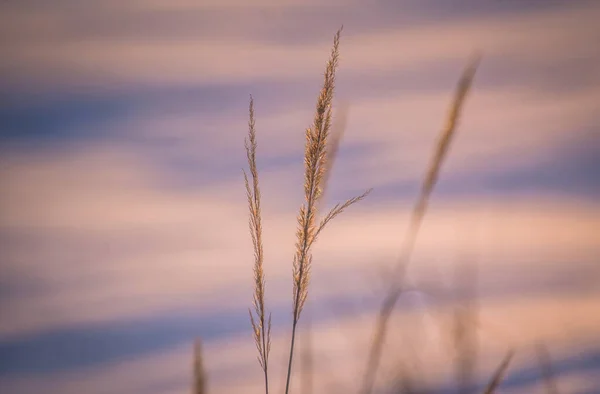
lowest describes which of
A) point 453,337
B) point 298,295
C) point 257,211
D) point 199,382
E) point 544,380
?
point 199,382

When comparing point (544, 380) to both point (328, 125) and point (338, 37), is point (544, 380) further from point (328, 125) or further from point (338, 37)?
point (338, 37)

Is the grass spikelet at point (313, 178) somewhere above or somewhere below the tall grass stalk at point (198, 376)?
above

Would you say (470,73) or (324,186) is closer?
(470,73)

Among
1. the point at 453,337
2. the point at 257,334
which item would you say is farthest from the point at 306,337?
the point at 453,337

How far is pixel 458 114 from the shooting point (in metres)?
2.54

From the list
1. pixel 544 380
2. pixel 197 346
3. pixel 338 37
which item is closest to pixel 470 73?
pixel 338 37

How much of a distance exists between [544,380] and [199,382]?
142 cm

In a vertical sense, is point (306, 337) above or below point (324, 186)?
below

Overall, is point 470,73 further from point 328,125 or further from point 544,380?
point 544,380

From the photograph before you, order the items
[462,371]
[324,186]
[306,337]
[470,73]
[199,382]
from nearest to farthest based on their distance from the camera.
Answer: [199,382] < [462,371] < [470,73] < [324,186] < [306,337]

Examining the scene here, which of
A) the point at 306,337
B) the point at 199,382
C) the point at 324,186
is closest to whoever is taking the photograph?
the point at 199,382

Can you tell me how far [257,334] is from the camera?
2564mm

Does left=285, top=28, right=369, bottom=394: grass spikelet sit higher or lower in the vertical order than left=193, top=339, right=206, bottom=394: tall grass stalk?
higher

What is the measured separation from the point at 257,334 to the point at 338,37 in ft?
3.54
